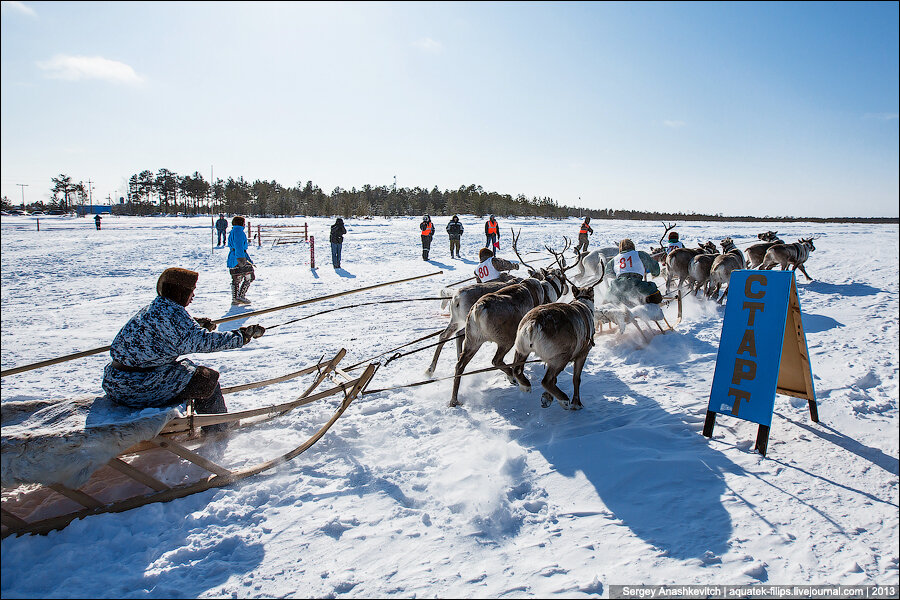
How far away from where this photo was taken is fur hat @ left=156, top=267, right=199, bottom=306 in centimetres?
330

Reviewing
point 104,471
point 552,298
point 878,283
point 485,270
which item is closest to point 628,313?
point 552,298

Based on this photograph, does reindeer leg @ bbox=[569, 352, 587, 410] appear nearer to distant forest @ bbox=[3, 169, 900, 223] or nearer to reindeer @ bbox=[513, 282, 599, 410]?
reindeer @ bbox=[513, 282, 599, 410]

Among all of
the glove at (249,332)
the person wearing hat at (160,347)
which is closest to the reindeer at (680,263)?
the glove at (249,332)

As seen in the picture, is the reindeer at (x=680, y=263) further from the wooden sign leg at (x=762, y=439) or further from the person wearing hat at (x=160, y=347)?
the person wearing hat at (x=160, y=347)

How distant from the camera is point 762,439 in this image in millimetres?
3393

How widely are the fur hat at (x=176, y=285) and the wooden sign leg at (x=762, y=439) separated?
4258 millimetres

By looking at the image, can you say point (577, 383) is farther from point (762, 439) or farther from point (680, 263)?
point (680, 263)

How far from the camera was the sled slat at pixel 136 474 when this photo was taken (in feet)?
9.30

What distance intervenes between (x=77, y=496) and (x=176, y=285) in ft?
4.62

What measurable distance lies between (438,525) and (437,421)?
151 centimetres

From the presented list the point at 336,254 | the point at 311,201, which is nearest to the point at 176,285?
the point at 336,254

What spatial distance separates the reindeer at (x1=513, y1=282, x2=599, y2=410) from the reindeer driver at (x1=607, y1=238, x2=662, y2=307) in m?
2.72

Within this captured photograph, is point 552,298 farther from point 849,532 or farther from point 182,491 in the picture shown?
point 182,491

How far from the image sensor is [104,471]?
11.1 feet
